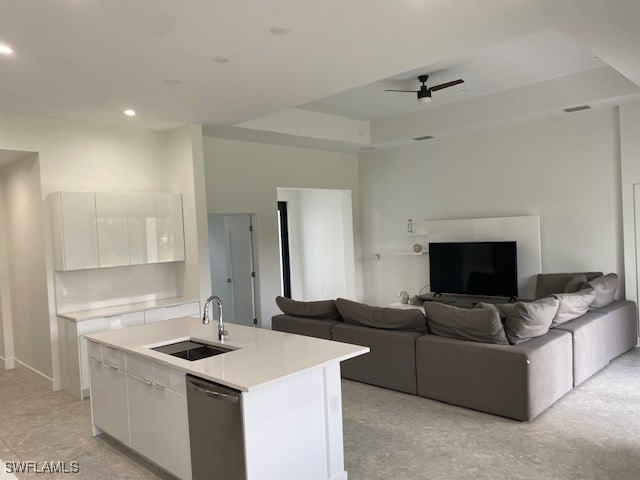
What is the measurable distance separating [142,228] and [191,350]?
2609mm

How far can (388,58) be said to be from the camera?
159 inches

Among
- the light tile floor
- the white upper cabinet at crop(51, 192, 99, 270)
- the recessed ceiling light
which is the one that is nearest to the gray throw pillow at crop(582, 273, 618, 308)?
the light tile floor

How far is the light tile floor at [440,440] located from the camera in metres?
3.27

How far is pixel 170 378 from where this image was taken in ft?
10.2

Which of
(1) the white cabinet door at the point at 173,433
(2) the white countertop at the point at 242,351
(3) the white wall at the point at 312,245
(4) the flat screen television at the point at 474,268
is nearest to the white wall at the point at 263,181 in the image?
(3) the white wall at the point at 312,245

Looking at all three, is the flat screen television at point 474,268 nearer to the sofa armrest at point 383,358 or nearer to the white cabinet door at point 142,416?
the sofa armrest at point 383,358

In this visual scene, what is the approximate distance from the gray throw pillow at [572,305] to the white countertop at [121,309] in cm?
396

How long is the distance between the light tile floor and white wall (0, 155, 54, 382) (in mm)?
952

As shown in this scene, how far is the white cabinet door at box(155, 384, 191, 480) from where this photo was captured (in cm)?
303

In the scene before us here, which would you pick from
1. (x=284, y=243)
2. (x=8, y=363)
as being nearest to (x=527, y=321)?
(x=8, y=363)

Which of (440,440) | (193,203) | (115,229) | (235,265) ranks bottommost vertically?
(440,440)

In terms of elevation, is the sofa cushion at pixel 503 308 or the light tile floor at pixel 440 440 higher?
the sofa cushion at pixel 503 308

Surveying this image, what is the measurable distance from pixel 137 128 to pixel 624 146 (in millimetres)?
6002

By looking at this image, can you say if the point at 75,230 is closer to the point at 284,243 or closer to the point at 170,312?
the point at 170,312
